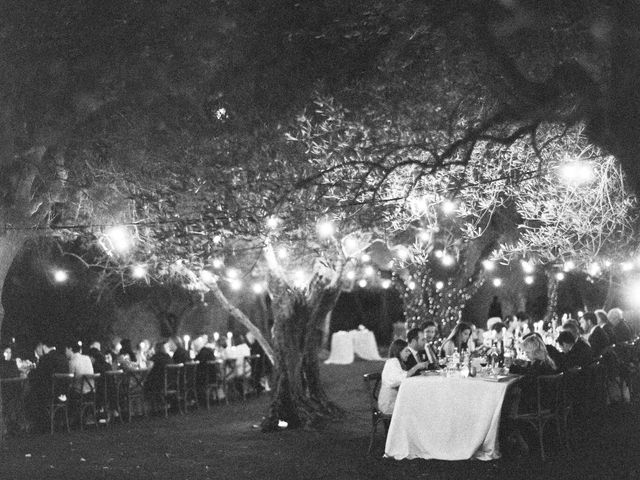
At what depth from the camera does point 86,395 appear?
15.6 m

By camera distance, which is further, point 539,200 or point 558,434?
point 539,200

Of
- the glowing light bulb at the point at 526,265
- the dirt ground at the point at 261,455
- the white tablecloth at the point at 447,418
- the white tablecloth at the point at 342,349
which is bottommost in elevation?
the dirt ground at the point at 261,455

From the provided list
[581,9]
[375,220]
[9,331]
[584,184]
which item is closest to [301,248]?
[375,220]

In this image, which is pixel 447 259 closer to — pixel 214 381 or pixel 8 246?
pixel 214 381

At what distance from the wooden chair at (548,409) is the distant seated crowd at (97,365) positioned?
7.53 m

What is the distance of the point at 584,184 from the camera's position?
11.8 meters

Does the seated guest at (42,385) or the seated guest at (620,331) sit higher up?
the seated guest at (620,331)

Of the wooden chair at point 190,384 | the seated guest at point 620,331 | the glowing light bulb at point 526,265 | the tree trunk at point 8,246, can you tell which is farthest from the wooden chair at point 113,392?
the glowing light bulb at point 526,265

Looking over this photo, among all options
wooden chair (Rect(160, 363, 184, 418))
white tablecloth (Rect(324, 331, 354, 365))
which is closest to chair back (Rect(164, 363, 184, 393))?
wooden chair (Rect(160, 363, 184, 418))

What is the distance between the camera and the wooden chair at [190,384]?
58.1 ft

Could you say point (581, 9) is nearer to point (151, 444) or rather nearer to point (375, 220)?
A: point (375, 220)

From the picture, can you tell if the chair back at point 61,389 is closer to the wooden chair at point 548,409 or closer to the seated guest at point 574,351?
the seated guest at point 574,351

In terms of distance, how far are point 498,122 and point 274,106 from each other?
430cm

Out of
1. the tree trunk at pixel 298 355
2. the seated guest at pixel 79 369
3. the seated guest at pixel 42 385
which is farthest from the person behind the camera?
the seated guest at pixel 79 369
